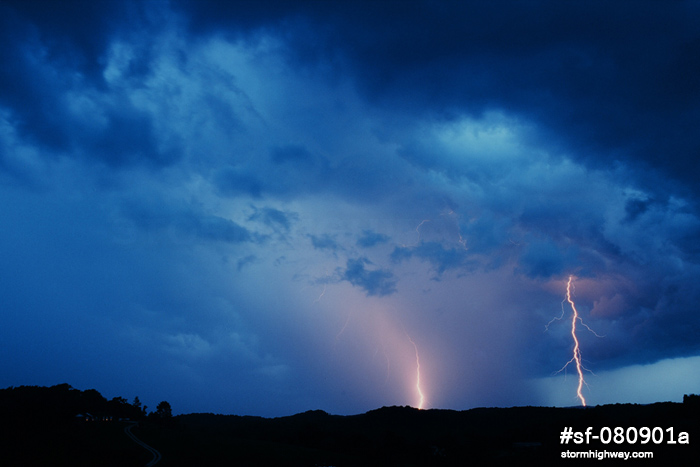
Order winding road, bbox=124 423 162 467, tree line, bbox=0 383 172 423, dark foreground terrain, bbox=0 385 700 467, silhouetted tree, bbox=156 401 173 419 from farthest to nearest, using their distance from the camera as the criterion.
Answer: silhouetted tree, bbox=156 401 173 419
tree line, bbox=0 383 172 423
dark foreground terrain, bbox=0 385 700 467
winding road, bbox=124 423 162 467

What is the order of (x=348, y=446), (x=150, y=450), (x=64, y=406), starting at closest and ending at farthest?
(x=150, y=450) < (x=348, y=446) < (x=64, y=406)

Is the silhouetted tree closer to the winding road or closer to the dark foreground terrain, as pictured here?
the dark foreground terrain

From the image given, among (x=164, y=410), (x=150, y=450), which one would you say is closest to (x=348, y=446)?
(x=150, y=450)

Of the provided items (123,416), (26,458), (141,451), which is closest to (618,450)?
(141,451)

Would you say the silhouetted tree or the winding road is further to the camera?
the silhouetted tree

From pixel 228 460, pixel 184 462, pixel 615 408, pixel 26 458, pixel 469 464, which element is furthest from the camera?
pixel 615 408

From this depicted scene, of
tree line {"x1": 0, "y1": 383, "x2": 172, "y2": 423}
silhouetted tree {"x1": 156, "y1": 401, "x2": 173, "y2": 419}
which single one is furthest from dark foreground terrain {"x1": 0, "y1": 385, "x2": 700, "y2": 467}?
silhouetted tree {"x1": 156, "y1": 401, "x2": 173, "y2": 419}

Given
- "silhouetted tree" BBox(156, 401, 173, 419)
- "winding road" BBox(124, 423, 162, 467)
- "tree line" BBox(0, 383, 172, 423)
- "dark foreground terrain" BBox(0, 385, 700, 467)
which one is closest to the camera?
"winding road" BBox(124, 423, 162, 467)

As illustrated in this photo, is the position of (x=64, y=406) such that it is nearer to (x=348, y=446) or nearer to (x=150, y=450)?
(x=150, y=450)

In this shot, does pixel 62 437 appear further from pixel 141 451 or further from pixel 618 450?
pixel 618 450

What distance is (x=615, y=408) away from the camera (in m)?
91.2

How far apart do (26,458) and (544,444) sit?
56.0 metres

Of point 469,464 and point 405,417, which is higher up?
point 405,417

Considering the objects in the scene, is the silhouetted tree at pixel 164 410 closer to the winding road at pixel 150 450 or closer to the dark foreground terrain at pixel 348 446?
the dark foreground terrain at pixel 348 446
